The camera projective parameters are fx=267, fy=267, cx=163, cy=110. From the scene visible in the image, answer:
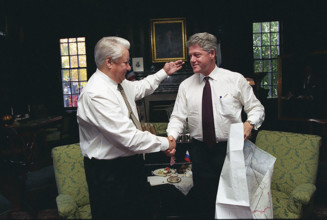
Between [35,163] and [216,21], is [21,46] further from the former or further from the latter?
[216,21]

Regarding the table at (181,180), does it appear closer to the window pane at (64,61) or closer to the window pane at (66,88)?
the window pane at (66,88)

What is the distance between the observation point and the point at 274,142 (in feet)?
8.29

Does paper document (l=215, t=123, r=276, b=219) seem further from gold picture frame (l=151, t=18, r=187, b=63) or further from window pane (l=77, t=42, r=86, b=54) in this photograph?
window pane (l=77, t=42, r=86, b=54)

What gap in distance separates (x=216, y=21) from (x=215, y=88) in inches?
253

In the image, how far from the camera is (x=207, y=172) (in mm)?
1972

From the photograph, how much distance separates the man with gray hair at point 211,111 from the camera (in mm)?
1959

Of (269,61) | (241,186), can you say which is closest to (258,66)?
(269,61)

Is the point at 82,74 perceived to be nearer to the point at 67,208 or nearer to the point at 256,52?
the point at 256,52

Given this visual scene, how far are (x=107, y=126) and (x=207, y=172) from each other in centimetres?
83

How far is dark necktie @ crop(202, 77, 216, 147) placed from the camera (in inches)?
76.9

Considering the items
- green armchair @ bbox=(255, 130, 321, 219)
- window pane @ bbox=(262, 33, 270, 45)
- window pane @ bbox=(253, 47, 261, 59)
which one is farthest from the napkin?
window pane @ bbox=(262, 33, 270, 45)

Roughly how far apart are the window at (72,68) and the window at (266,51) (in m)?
5.85

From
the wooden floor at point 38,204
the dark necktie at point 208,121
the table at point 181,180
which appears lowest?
the wooden floor at point 38,204

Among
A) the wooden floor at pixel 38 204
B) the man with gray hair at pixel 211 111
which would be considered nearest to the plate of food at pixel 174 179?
the man with gray hair at pixel 211 111
